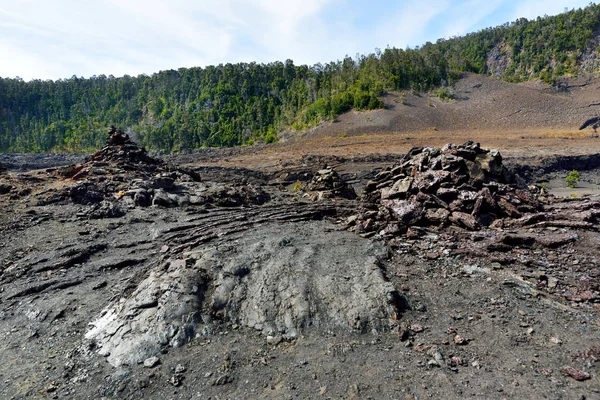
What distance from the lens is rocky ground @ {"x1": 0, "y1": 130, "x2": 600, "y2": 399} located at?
6516mm

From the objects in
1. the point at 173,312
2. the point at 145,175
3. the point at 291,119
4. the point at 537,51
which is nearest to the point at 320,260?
the point at 173,312

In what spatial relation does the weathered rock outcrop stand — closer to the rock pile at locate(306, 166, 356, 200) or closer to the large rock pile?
the large rock pile

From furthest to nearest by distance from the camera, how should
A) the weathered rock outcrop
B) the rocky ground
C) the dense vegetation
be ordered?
the dense vegetation
the weathered rock outcrop
the rocky ground

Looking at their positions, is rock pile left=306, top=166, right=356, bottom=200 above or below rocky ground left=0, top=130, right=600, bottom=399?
above

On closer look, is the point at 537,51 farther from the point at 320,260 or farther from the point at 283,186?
the point at 320,260

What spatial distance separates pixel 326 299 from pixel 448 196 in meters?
6.98

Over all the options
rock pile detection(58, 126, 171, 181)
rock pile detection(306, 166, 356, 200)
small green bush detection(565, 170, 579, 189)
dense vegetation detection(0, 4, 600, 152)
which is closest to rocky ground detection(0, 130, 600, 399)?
rock pile detection(306, 166, 356, 200)

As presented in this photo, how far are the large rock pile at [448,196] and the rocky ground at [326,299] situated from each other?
66 mm

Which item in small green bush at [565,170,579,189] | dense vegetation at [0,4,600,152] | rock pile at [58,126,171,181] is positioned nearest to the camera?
rock pile at [58,126,171,181]

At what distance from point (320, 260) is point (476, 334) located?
4233 millimetres

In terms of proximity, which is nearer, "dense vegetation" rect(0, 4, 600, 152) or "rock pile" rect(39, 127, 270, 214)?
"rock pile" rect(39, 127, 270, 214)

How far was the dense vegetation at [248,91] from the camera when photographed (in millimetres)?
69750

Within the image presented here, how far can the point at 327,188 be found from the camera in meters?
20.8

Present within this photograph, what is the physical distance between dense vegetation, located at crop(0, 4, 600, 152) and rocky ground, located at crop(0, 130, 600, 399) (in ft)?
163
